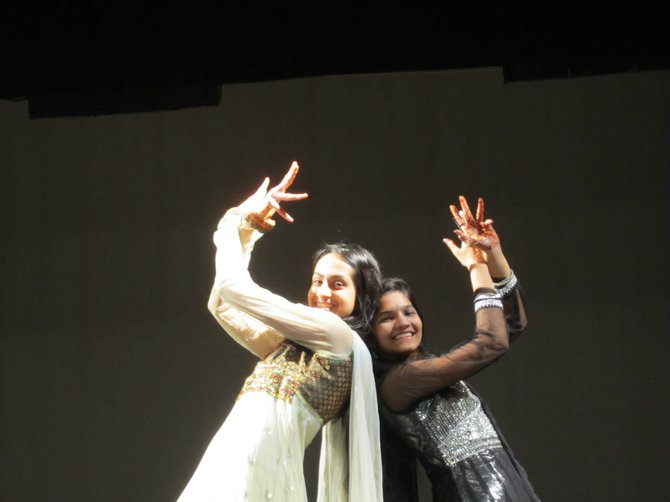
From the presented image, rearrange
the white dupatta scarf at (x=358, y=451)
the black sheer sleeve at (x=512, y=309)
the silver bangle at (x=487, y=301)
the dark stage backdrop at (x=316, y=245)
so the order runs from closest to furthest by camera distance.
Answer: the white dupatta scarf at (x=358, y=451)
the silver bangle at (x=487, y=301)
the black sheer sleeve at (x=512, y=309)
the dark stage backdrop at (x=316, y=245)

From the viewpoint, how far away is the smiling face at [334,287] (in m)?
2.13

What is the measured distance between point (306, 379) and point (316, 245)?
115 centimetres

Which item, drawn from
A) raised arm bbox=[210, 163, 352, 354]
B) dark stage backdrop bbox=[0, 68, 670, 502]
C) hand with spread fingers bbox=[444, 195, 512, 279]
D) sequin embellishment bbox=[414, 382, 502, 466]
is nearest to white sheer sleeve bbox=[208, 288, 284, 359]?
raised arm bbox=[210, 163, 352, 354]

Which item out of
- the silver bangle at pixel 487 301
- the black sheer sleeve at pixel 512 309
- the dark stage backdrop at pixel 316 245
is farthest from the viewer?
the dark stage backdrop at pixel 316 245

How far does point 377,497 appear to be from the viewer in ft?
6.43

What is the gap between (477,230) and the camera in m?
2.22

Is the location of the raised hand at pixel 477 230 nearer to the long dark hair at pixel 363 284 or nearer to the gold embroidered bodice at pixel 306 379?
the long dark hair at pixel 363 284

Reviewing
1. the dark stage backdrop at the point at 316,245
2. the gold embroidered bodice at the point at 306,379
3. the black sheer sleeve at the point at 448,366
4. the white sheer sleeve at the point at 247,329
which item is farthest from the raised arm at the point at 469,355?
the dark stage backdrop at the point at 316,245

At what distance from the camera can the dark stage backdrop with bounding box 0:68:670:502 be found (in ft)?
9.70

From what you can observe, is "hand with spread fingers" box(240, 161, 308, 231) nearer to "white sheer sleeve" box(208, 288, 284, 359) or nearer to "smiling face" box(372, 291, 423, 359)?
"white sheer sleeve" box(208, 288, 284, 359)

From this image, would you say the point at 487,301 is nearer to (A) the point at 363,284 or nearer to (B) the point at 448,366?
(B) the point at 448,366

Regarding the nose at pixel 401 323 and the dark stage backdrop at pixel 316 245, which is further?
the dark stage backdrop at pixel 316 245

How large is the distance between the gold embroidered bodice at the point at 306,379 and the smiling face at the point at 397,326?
19 cm

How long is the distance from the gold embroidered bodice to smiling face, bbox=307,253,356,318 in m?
0.15
